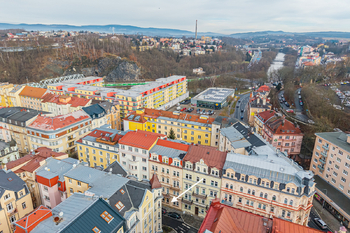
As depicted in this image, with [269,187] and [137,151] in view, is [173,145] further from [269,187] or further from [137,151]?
[269,187]

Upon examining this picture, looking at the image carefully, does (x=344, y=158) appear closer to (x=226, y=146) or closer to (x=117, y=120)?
(x=226, y=146)

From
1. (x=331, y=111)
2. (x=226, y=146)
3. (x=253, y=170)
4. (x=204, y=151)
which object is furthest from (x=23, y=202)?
(x=331, y=111)

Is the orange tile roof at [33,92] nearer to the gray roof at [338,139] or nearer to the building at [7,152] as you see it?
the building at [7,152]

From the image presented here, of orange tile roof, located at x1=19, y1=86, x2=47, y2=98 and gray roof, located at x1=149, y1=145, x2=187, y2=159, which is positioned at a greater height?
orange tile roof, located at x1=19, y1=86, x2=47, y2=98

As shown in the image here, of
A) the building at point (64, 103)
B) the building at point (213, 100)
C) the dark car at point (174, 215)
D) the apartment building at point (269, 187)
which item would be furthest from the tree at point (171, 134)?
the building at point (213, 100)

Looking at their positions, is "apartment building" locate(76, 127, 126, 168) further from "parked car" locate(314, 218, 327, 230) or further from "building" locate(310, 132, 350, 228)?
"building" locate(310, 132, 350, 228)

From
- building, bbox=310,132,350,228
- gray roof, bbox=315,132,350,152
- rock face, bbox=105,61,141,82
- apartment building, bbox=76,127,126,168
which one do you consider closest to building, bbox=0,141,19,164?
apartment building, bbox=76,127,126,168
